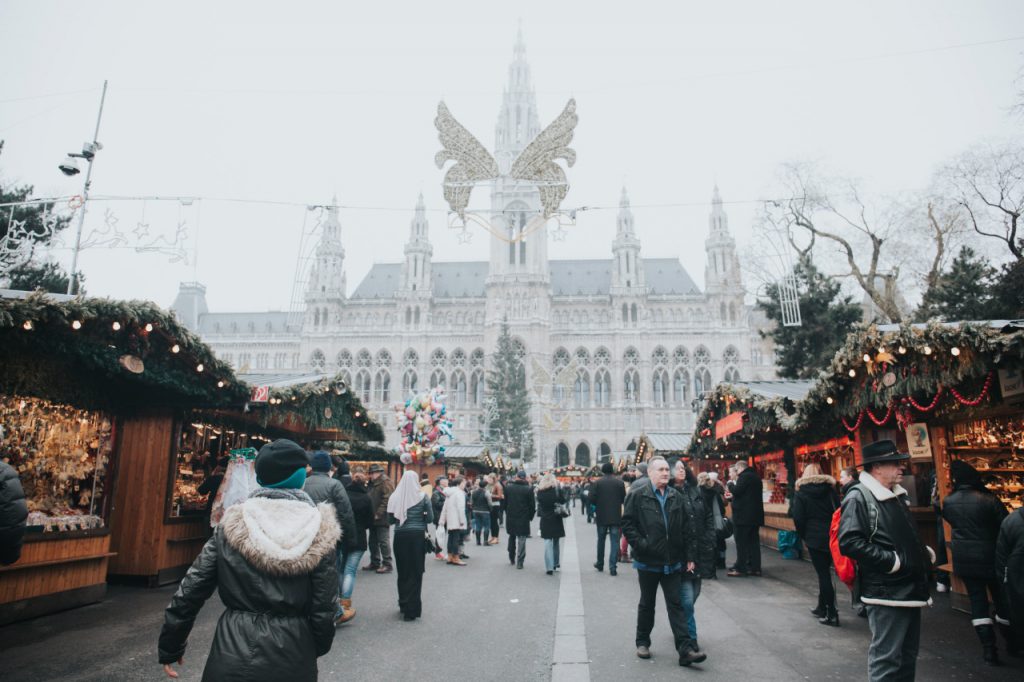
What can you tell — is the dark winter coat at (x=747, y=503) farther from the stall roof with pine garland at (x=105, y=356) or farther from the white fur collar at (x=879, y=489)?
the stall roof with pine garland at (x=105, y=356)

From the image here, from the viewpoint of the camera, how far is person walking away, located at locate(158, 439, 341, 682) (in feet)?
7.25

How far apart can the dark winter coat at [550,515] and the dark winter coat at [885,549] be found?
559 cm

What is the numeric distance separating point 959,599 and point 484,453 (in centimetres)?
1902

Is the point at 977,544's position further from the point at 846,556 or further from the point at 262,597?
the point at 262,597

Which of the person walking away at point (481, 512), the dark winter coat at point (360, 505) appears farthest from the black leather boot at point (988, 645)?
the person walking away at point (481, 512)

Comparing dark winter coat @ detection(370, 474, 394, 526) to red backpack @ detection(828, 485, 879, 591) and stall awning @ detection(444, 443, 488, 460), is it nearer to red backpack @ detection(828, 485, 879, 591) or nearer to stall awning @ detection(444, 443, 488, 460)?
red backpack @ detection(828, 485, 879, 591)

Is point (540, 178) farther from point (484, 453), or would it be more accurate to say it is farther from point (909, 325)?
A: point (484, 453)

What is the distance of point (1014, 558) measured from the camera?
3828 mm

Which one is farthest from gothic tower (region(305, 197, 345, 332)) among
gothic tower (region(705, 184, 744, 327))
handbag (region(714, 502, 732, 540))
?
handbag (region(714, 502, 732, 540))

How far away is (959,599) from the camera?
6023mm

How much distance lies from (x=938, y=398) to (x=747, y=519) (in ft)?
9.48

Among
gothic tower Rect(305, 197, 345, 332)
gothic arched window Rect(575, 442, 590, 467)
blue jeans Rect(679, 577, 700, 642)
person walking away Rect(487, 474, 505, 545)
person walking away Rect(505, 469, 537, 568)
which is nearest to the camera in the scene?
blue jeans Rect(679, 577, 700, 642)

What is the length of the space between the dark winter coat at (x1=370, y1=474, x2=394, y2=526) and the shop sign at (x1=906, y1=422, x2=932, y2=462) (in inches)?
252

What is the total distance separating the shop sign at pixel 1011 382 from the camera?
17.4 ft
